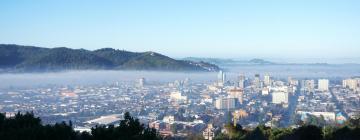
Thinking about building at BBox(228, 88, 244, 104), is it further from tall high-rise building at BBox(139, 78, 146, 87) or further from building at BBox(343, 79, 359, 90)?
tall high-rise building at BBox(139, 78, 146, 87)

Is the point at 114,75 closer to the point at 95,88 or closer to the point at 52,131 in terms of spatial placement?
the point at 95,88

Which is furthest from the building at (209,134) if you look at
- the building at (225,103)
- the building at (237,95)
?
the building at (237,95)

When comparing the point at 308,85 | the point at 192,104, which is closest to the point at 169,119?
the point at 192,104

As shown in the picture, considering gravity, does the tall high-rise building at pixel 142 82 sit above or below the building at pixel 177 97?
above

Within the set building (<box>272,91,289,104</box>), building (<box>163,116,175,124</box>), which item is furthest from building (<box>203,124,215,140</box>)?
building (<box>272,91,289,104</box>)

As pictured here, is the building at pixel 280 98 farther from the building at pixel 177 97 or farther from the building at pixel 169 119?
the building at pixel 169 119

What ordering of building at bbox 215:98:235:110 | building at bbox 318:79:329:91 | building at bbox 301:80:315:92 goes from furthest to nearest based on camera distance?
building at bbox 301:80:315:92 → building at bbox 318:79:329:91 → building at bbox 215:98:235:110

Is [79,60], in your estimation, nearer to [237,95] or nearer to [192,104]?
[237,95]
